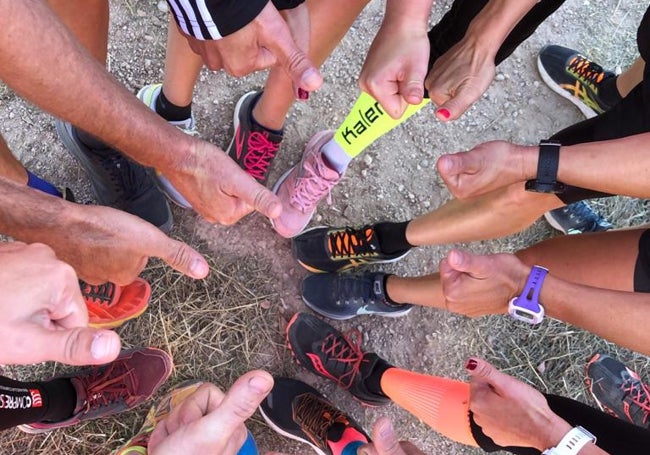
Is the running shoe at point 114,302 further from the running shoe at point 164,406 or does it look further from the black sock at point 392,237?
the black sock at point 392,237

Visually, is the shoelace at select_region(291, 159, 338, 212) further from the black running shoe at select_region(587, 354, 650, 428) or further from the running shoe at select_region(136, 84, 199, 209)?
the black running shoe at select_region(587, 354, 650, 428)

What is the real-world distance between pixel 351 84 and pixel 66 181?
132 centimetres

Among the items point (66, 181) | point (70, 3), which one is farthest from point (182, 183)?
point (66, 181)

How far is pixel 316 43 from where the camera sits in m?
1.73

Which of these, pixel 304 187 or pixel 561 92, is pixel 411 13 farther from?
pixel 561 92

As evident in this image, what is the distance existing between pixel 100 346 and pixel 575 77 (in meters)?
2.55

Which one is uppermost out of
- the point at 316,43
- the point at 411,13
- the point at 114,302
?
the point at 411,13

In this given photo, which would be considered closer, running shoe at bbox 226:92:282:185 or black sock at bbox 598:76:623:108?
running shoe at bbox 226:92:282:185

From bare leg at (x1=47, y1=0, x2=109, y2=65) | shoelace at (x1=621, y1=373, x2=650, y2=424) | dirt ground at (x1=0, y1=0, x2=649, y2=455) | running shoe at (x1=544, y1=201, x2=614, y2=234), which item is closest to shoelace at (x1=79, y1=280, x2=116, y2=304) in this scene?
dirt ground at (x1=0, y1=0, x2=649, y2=455)

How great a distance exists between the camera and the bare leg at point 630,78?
2.35m

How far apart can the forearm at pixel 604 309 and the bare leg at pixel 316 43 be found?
3.25 feet

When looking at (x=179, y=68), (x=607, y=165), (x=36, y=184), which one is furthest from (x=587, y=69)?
(x=36, y=184)

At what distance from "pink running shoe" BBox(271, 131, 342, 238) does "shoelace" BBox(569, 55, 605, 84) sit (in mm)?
1330

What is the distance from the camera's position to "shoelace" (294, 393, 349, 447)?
1993 mm
